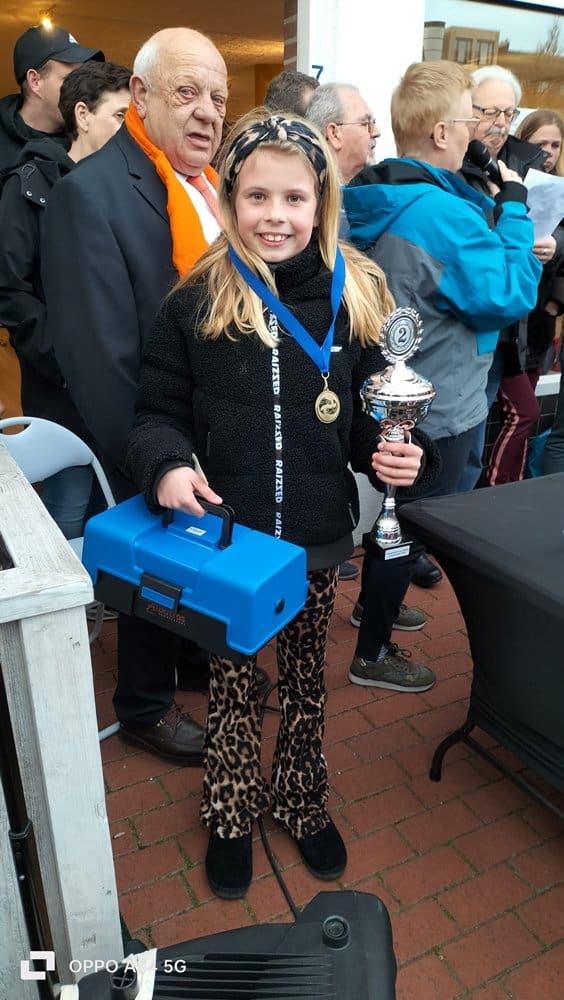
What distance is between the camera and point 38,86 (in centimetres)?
329

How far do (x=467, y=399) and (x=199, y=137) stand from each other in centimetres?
132

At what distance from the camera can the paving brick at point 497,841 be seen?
7.22ft

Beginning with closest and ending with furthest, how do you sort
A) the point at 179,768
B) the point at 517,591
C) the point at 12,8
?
1. the point at 517,591
2. the point at 179,768
3. the point at 12,8

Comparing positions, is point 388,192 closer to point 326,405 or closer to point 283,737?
point 326,405

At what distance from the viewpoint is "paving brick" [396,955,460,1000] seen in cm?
180

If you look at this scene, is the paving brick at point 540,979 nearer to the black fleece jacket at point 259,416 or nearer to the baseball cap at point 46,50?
the black fleece jacket at point 259,416

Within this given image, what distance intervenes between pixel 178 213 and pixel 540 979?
2.24 meters

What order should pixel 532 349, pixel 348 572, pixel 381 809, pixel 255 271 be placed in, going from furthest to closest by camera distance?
1. pixel 532 349
2. pixel 348 572
3. pixel 381 809
4. pixel 255 271

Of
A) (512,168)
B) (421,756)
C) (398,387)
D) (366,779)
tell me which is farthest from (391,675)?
(512,168)

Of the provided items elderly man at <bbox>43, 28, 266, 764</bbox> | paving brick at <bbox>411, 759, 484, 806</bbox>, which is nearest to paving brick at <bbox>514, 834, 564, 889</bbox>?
paving brick at <bbox>411, 759, 484, 806</bbox>

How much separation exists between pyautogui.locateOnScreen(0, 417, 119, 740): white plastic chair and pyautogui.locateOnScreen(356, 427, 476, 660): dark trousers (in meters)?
1.00

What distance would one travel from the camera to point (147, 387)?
1.84m

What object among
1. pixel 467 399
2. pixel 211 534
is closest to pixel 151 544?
pixel 211 534

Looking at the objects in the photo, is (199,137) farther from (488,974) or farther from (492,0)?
(492,0)
